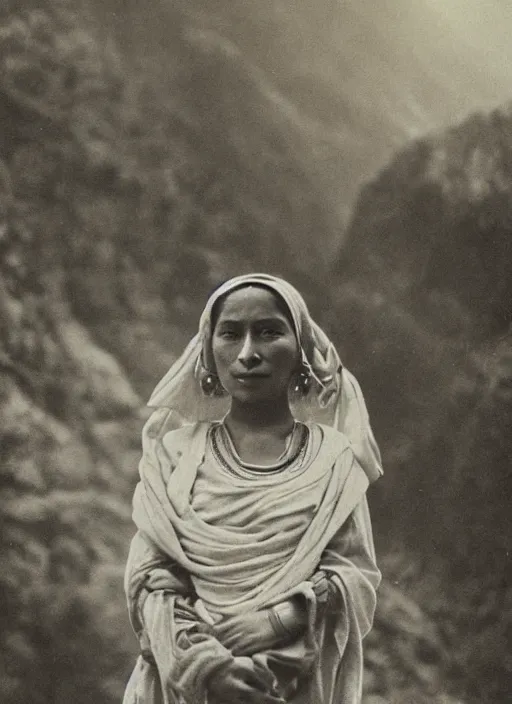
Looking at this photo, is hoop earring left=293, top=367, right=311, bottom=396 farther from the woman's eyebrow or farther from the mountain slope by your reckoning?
the mountain slope

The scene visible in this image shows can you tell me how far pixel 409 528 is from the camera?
22.9 ft

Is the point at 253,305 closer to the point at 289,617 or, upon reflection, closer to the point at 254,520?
the point at 254,520

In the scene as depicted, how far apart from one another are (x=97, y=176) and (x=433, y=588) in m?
2.58

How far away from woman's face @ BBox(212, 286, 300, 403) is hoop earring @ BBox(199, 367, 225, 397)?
14 centimetres

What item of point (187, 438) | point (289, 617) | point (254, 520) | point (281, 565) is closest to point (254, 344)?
point (187, 438)

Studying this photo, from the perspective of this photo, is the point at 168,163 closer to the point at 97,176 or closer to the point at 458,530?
the point at 97,176

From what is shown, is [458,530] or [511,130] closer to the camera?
[458,530]

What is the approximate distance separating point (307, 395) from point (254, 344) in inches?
11.9

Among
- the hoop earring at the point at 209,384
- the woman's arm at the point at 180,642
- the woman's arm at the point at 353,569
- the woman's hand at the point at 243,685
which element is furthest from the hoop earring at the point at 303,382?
the woman's hand at the point at 243,685

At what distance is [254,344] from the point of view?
433cm

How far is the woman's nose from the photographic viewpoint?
431cm

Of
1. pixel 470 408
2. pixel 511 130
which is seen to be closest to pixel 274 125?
pixel 511 130

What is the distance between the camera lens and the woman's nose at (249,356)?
4309 millimetres

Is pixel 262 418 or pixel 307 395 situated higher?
pixel 307 395
